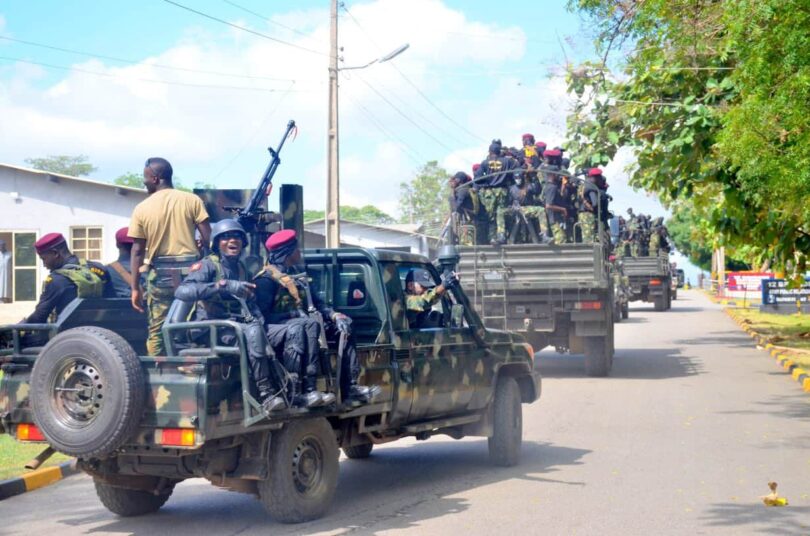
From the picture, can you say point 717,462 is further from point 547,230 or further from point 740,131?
point 547,230

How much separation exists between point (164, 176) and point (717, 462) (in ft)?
17.7

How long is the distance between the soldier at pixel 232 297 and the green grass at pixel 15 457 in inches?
116

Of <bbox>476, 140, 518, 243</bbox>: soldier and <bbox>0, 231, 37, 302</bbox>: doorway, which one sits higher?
<bbox>476, 140, 518, 243</bbox>: soldier

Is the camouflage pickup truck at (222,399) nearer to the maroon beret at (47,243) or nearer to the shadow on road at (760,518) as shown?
the maroon beret at (47,243)

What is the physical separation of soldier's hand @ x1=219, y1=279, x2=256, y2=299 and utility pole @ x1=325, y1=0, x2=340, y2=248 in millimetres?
15700

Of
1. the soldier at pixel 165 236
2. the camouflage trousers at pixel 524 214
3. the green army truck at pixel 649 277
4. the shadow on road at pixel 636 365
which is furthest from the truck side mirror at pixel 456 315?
the green army truck at pixel 649 277

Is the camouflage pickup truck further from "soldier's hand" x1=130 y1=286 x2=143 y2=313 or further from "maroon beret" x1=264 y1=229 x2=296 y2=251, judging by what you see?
"maroon beret" x1=264 y1=229 x2=296 y2=251

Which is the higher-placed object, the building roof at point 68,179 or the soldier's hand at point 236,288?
the building roof at point 68,179

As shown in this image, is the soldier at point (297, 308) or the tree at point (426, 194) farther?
the tree at point (426, 194)

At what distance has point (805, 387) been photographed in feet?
49.1

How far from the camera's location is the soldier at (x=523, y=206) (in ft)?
54.9

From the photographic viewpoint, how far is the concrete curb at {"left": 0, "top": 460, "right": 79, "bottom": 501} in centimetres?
836

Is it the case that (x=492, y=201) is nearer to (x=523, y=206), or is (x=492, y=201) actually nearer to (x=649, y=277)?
(x=523, y=206)

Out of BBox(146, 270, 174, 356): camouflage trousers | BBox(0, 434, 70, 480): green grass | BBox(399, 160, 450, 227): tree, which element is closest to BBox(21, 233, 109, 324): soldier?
BBox(146, 270, 174, 356): camouflage trousers
